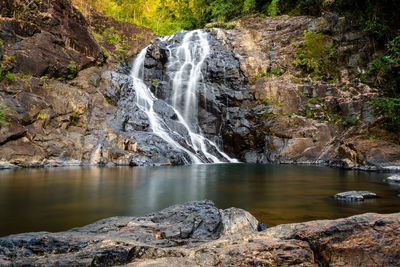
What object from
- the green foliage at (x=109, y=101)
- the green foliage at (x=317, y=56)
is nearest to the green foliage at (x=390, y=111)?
the green foliage at (x=317, y=56)

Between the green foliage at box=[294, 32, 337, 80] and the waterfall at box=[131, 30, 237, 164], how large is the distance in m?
7.98

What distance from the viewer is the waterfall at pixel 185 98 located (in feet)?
49.3

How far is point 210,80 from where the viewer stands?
63.9 feet

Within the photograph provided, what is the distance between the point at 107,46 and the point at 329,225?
2282 cm

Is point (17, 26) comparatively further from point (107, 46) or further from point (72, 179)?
point (72, 179)

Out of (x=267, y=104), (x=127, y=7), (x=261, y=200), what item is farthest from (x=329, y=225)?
(x=127, y=7)

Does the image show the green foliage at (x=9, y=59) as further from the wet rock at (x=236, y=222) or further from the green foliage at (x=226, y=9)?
the green foliage at (x=226, y=9)

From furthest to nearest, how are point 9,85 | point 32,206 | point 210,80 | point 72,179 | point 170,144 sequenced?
point 210,80 < point 170,144 < point 9,85 < point 72,179 < point 32,206

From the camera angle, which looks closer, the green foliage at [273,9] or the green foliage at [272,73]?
the green foliage at [272,73]

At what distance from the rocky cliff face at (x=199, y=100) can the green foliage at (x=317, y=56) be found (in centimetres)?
46

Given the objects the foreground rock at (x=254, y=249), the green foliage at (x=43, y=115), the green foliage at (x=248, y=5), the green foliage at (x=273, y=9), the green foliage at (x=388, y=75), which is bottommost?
the foreground rock at (x=254, y=249)

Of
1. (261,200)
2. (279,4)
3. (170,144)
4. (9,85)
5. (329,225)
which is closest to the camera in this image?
(329,225)

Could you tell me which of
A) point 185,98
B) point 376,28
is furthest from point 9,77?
point 376,28

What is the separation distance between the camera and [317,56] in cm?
1911
